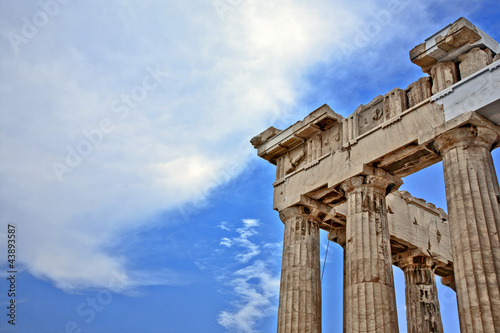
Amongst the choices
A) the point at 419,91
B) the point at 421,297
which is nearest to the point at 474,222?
the point at 419,91

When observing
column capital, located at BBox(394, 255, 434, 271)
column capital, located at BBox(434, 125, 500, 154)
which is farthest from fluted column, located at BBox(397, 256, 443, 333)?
column capital, located at BBox(434, 125, 500, 154)

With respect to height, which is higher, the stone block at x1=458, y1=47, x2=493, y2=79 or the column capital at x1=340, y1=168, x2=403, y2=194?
the stone block at x1=458, y1=47, x2=493, y2=79

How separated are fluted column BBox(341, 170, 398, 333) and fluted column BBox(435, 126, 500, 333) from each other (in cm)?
319

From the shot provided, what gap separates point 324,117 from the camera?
21969 millimetres

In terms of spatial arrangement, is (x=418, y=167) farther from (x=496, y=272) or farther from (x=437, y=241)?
(x=437, y=241)

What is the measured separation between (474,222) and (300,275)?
27.0ft

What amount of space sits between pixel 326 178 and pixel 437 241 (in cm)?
950

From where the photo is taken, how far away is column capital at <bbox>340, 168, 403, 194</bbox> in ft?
A: 63.9

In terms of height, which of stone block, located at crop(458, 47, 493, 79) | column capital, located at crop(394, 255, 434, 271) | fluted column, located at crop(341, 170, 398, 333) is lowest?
fluted column, located at crop(341, 170, 398, 333)

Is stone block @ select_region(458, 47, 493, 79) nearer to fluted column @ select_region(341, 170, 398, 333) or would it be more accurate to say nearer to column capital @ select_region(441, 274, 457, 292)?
fluted column @ select_region(341, 170, 398, 333)

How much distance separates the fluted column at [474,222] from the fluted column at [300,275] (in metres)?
7.18

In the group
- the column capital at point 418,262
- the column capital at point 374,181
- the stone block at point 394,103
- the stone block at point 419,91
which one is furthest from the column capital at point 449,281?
the stone block at point 419,91

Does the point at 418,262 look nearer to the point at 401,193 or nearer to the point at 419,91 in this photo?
the point at 401,193

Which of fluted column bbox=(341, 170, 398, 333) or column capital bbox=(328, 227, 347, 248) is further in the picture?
column capital bbox=(328, 227, 347, 248)
